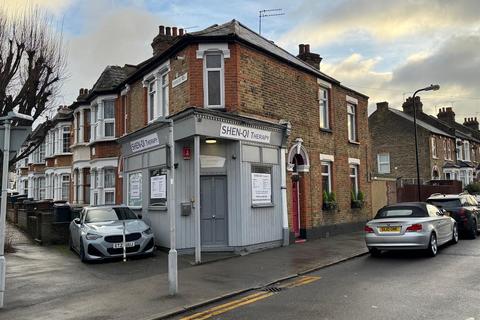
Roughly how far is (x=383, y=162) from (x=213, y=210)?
30820 millimetres

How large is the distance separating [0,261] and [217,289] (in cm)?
397

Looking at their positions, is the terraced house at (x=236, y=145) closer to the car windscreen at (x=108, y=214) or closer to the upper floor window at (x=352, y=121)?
the upper floor window at (x=352, y=121)

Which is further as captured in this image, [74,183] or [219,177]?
[74,183]

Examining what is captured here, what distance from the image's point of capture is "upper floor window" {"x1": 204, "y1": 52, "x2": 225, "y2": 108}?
44.1 feet

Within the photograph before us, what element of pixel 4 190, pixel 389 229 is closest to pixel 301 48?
pixel 389 229

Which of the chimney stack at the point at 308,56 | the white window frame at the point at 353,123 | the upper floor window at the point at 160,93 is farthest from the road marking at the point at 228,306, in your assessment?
the chimney stack at the point at 308,56

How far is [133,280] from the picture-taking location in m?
9.43

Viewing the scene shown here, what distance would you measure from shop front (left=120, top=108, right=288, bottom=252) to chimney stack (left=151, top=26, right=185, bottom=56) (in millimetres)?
6178

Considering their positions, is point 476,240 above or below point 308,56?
below

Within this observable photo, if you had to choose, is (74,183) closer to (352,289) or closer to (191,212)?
(191,212)

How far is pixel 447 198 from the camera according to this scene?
54.0 feet

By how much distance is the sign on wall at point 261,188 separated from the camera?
13.3 m

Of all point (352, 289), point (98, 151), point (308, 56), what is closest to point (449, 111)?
point (308, 56)

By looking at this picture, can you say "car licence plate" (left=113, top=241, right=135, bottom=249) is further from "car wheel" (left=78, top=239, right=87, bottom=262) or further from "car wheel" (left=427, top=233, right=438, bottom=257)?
"car wheel" (left=427, top=233, right=438, bottom=257)
